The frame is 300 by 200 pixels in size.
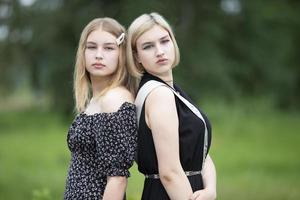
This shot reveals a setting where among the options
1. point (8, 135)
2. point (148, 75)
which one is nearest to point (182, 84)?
point (8, 135)

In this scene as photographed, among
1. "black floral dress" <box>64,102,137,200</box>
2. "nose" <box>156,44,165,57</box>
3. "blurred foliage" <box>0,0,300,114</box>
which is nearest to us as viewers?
"black floral dress" <box>64,102,137,200</box>

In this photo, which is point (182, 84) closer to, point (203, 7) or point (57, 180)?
point (203, 7)

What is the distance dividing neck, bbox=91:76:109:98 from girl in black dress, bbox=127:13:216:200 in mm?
150

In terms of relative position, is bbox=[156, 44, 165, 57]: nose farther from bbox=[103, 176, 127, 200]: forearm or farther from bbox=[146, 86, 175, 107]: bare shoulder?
bbox=[103, 176, 127, 200]: forearm

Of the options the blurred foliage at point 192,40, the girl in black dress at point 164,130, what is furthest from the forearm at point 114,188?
the blurred foliage at point 192,40

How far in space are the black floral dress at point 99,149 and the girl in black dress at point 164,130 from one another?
0.09m

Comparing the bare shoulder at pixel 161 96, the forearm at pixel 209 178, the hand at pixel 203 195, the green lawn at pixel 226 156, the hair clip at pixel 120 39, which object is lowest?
the green lawn at pixel 226 156

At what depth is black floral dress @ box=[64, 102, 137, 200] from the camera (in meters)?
3.10

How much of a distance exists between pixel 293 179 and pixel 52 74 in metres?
7.21

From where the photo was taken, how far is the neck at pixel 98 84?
3.34m

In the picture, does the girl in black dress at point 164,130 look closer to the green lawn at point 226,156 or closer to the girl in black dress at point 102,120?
the girl in black dress at point 102,120

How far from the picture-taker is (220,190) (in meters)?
9.23

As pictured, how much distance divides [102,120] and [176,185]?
45 cm

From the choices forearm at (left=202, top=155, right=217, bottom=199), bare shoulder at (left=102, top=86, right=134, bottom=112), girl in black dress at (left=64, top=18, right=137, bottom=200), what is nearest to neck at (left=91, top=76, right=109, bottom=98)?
girl in black dress at (left=64, top=18, right=137, bottom=200)
